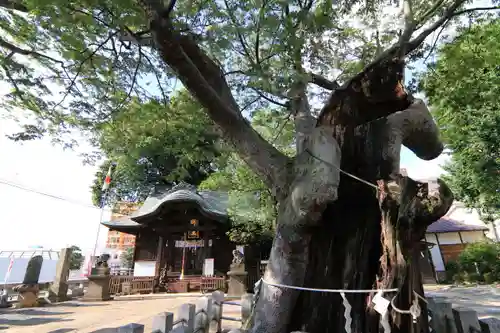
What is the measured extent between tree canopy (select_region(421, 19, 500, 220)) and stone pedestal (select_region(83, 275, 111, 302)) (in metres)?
13.3

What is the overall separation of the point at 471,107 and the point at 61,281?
18.1m

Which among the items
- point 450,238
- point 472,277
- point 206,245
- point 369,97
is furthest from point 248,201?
point 450,238

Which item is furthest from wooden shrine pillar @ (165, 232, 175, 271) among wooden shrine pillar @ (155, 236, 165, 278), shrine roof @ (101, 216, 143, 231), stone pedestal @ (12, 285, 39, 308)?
stone pedestal @ (12, 285, 39, 308)

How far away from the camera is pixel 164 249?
16.1m

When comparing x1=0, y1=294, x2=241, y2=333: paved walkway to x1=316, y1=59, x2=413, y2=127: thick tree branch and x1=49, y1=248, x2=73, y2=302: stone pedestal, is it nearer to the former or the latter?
x1=49, y1=248, x2=73, y2=302: stone pedestal

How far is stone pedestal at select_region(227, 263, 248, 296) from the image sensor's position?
41.1ft

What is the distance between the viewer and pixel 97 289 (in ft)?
41.7

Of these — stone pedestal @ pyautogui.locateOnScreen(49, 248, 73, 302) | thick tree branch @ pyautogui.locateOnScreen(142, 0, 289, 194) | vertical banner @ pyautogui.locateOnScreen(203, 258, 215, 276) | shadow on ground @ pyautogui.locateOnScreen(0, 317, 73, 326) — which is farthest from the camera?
vertical banner @ pyautogui.locateOnScreen(203, 258, 215, 276)

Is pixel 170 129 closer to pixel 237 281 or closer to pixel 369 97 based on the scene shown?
pixel 369 97

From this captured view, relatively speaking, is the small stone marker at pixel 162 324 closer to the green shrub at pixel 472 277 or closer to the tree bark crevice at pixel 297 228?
the tree bark crevice at pixel 297 228

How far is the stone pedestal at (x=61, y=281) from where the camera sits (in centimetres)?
1234

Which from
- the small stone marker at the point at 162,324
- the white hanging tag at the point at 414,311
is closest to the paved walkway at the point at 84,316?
the small stone marker at the point at 162,324

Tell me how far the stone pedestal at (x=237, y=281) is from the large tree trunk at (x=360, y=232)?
9.50 metres

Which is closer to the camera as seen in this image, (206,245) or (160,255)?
(160,255)
